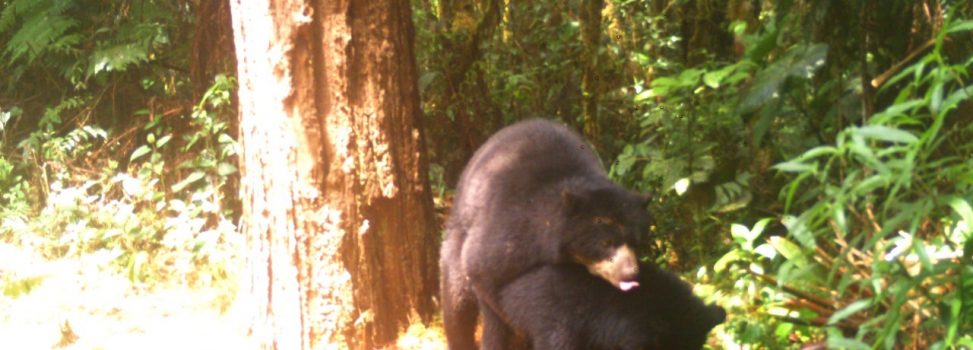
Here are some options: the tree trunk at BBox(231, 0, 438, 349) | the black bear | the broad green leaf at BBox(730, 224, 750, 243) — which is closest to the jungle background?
the broad green leaf at BBox(730, 224, 750, 243)

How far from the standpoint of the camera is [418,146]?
5820 mm

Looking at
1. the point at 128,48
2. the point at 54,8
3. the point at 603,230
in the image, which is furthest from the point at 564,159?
the point at 54,8

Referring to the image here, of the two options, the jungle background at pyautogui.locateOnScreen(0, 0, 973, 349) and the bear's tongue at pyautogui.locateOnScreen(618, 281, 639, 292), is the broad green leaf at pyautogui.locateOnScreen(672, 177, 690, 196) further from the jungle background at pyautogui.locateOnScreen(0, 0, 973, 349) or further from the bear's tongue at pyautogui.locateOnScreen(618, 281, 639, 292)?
the bear's tongue at pyautogui.locateOnScreen(618, 281, 639, 292)

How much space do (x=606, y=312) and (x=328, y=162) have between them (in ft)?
5.41

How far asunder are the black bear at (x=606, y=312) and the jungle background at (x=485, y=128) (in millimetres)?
301

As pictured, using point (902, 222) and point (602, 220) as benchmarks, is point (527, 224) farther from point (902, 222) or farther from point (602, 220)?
point (902, 222)

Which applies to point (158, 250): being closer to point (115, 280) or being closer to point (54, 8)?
point (115, 280)

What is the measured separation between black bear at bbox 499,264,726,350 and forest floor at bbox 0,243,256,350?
6.33ft

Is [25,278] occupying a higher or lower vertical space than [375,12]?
lower

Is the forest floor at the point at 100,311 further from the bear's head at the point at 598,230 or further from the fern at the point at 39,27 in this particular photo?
the bear's head at the point at 598,230

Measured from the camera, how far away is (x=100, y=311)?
7090 millimetres

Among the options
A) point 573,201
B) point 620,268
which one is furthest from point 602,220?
point 620,268

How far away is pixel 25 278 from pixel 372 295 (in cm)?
299

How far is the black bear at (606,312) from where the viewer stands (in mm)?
4797
